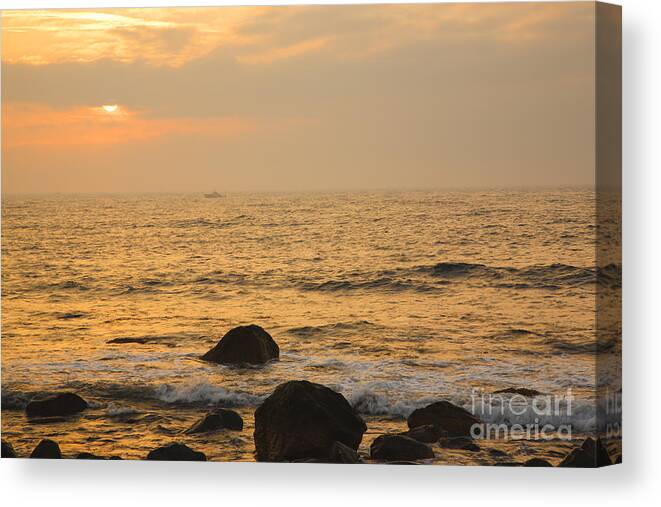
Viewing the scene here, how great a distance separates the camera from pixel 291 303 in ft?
31.2

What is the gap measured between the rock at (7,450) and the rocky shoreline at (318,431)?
0.29 meters

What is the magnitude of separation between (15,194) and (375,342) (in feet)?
10.3

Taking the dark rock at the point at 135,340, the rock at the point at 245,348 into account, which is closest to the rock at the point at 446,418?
the rock at the point at 245,348

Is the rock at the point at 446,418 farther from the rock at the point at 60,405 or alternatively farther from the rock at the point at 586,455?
the rock at the point at 60,405

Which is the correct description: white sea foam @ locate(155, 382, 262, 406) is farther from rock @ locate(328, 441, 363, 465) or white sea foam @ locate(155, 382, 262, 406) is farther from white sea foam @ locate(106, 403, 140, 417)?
rock @ locate(328, 441, 363, 465)

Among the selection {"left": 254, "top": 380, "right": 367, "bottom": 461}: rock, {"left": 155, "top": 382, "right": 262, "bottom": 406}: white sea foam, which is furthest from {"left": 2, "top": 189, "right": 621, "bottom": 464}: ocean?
{"left": 254, "top": 380, "right": 367, "bottom": 461}: rock

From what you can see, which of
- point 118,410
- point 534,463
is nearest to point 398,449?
point 534,463

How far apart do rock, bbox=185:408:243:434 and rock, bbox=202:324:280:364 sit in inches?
16.2

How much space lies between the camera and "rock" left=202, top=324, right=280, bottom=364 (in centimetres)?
934

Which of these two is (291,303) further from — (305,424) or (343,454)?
(343,454)

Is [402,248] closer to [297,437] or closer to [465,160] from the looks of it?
[465,160]

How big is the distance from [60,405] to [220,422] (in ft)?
4.29

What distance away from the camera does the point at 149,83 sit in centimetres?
961

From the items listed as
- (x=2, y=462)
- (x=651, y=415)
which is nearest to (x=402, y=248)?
(x=651, y=415)
